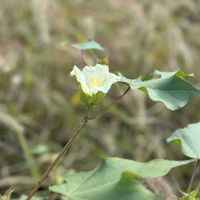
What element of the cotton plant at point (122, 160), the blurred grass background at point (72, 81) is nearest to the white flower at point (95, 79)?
the cotton plant at point (122, 160)

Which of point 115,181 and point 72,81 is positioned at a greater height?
point 72,81

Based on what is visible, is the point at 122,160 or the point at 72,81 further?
the point at 72,81

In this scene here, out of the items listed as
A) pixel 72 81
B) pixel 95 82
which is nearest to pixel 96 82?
pixel 95 82

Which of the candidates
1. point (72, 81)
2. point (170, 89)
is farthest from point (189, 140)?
Answer: point (72, 81)

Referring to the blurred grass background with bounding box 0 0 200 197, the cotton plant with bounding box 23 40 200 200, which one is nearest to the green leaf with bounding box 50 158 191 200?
the cotton plant with bounding box 23 40 200 200

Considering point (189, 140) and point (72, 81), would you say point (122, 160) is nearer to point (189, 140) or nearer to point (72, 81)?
point (189, 140)

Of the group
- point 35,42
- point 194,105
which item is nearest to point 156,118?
point 194,105

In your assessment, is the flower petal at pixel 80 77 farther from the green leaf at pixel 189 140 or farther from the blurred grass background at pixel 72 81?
the blurred grass background at pixel 72 81
